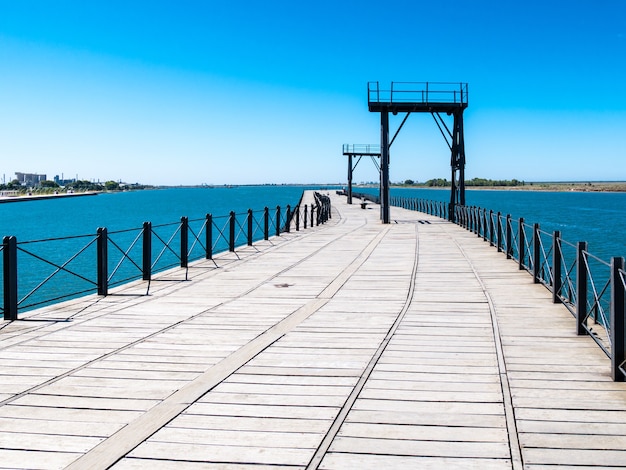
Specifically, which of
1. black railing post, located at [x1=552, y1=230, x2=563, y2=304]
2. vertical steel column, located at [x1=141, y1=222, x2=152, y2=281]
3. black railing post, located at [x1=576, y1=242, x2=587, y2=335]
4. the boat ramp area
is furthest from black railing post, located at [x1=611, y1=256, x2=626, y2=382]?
vertical steel column, located at [x1=141, y1=222, x2=152, y2=281]

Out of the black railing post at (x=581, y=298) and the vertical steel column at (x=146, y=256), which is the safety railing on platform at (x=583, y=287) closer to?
the black railing post at (x=581, y=298)

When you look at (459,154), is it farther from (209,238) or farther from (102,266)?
(102,266)

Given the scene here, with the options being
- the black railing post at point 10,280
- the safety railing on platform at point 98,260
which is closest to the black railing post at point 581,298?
the safety railing on platform at point 98,260

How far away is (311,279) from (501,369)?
675 cm

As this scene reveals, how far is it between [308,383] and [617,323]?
3.10 meters

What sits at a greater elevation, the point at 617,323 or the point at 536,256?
the point at 536,256

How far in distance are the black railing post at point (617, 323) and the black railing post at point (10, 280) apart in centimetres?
764

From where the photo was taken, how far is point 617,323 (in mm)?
5969

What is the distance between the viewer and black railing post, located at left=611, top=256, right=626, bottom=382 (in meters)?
5.89

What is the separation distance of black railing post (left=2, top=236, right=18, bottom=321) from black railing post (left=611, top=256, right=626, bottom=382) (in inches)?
301

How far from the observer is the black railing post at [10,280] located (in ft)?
28.3

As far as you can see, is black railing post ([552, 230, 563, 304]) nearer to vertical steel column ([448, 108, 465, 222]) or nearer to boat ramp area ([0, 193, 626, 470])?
boat ramp area ([0, 193, 626, 470])

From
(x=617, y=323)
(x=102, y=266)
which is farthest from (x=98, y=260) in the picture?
(x=617, y=323)

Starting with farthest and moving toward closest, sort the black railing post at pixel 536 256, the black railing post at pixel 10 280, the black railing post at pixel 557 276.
Result: the black railing post at pixel 536 256
the black railing post at pixel 557 276
the black railing post at pixel 10 280
